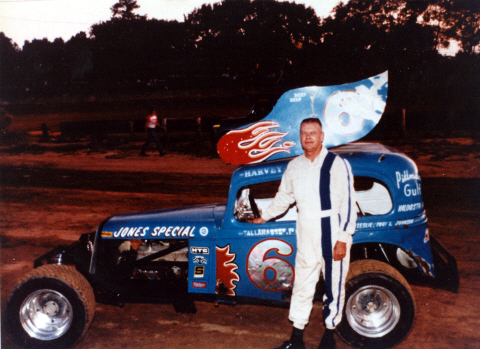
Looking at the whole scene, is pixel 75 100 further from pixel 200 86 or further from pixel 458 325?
pixel 458 325

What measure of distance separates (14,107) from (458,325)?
35.2m

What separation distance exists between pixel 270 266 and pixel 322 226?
0.69 m

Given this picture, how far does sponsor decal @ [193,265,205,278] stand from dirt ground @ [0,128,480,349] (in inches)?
27.1

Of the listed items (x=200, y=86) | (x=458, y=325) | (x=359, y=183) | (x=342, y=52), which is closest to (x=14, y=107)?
(x=200, y=86)

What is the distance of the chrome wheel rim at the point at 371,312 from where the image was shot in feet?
11.6

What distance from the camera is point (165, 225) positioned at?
3943 mm

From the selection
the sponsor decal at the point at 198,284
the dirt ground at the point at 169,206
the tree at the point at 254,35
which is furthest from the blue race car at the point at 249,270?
the tree at the point at 254,35

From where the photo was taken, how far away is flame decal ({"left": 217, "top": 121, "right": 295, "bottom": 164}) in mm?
3738

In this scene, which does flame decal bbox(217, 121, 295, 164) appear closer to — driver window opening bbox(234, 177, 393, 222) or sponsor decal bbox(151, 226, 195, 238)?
driver window opening bbox(234, 177, 393, 222)

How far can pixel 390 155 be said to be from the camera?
360 centimetres

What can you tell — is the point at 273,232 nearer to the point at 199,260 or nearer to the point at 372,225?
the point at 199,260

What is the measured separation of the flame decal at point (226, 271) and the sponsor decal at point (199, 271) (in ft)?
0.51

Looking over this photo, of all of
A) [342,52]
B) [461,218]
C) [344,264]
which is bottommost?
[461,218]

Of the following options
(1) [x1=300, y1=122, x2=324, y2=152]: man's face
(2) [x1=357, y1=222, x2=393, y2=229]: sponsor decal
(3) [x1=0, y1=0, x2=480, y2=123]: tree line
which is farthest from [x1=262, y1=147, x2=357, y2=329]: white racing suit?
(3) [x1=0, y1=0, x2=480, y2=123]: tree line
